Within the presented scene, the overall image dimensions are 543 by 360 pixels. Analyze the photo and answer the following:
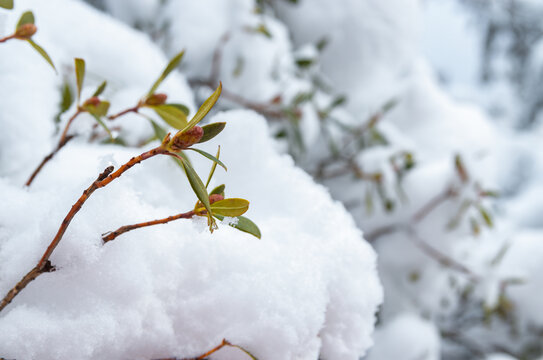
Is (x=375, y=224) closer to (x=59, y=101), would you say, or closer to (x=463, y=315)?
(x=463, y=315)

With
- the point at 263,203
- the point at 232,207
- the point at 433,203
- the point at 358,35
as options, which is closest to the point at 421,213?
the point at 433,203

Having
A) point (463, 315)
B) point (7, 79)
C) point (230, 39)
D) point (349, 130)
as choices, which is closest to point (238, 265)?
point (7, 79)

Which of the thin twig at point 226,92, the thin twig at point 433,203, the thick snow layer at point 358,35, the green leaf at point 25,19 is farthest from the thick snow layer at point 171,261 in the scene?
the thick snow layer at point 358,35

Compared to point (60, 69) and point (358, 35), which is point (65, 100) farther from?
point (358, 35)

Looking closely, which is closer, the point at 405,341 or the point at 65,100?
the point at 65,100

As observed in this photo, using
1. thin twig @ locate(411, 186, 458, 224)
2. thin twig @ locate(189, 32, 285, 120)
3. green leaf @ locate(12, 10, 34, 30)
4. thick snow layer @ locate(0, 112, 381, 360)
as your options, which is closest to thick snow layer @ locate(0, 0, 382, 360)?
thick snow layer @ locate(0, 112, 381, 360)

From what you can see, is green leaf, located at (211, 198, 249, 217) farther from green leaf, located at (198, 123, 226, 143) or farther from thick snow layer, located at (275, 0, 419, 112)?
thick snow layer, located at (275, 0, 419, 112)

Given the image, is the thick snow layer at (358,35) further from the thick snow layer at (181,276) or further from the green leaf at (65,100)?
the thick snow layer at (181,276)
